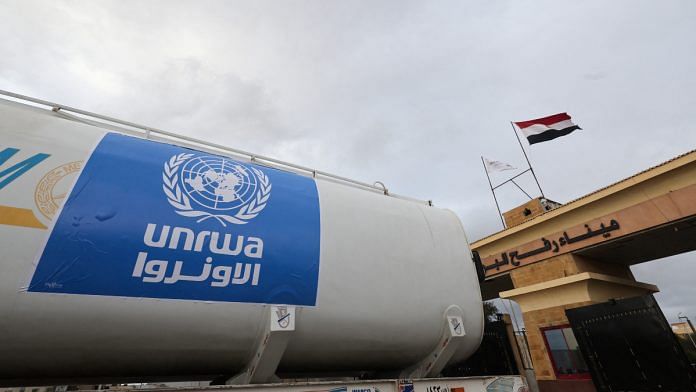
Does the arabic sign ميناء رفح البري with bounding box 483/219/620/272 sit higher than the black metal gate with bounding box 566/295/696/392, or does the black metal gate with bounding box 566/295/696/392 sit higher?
the arabic sign ميناء رفح البري with bounding box 483/219/620/272

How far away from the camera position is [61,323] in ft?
6.75

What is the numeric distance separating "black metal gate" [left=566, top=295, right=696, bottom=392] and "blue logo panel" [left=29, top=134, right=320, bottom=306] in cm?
652

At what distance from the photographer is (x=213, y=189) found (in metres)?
2.80

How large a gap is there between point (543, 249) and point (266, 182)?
11299 millimetres

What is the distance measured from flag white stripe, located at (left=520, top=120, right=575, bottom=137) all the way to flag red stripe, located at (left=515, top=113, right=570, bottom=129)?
0.12m

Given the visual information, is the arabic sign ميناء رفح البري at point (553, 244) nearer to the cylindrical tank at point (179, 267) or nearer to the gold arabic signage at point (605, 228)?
the gold arabic signage at point (605, 228)

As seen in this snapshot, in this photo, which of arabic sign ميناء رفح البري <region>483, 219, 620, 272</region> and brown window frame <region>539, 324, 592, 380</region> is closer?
brown window frame <region>539, 324, 592, 380</region>

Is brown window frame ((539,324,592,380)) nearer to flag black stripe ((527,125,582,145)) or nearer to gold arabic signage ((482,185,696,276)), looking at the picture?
gold arabic signage ((482,185,696,276))

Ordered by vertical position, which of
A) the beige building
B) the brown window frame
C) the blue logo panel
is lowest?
the brown window frame

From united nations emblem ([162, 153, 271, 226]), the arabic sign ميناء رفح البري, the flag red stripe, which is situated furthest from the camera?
the flag red stripe

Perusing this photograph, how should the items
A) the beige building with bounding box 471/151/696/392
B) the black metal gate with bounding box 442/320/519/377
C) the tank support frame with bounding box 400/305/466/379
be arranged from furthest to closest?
the beige building with bounding box 471/151/696/392, the black metal gate with bounding box 442/320/519/377, the tank support frame with bounding box 400/305/466/379

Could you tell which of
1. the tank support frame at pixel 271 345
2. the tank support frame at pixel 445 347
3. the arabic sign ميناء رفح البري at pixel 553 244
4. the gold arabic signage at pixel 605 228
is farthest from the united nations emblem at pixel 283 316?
the arabic sign ميناء رفح البري at pixel 553 244

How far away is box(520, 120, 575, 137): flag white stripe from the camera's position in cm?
1318

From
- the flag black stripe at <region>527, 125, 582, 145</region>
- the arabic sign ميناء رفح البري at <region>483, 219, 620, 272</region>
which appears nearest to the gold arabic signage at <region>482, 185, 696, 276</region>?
the arabic sign ميناء رفح البري at <region>483, 219, 620, 272</region>
